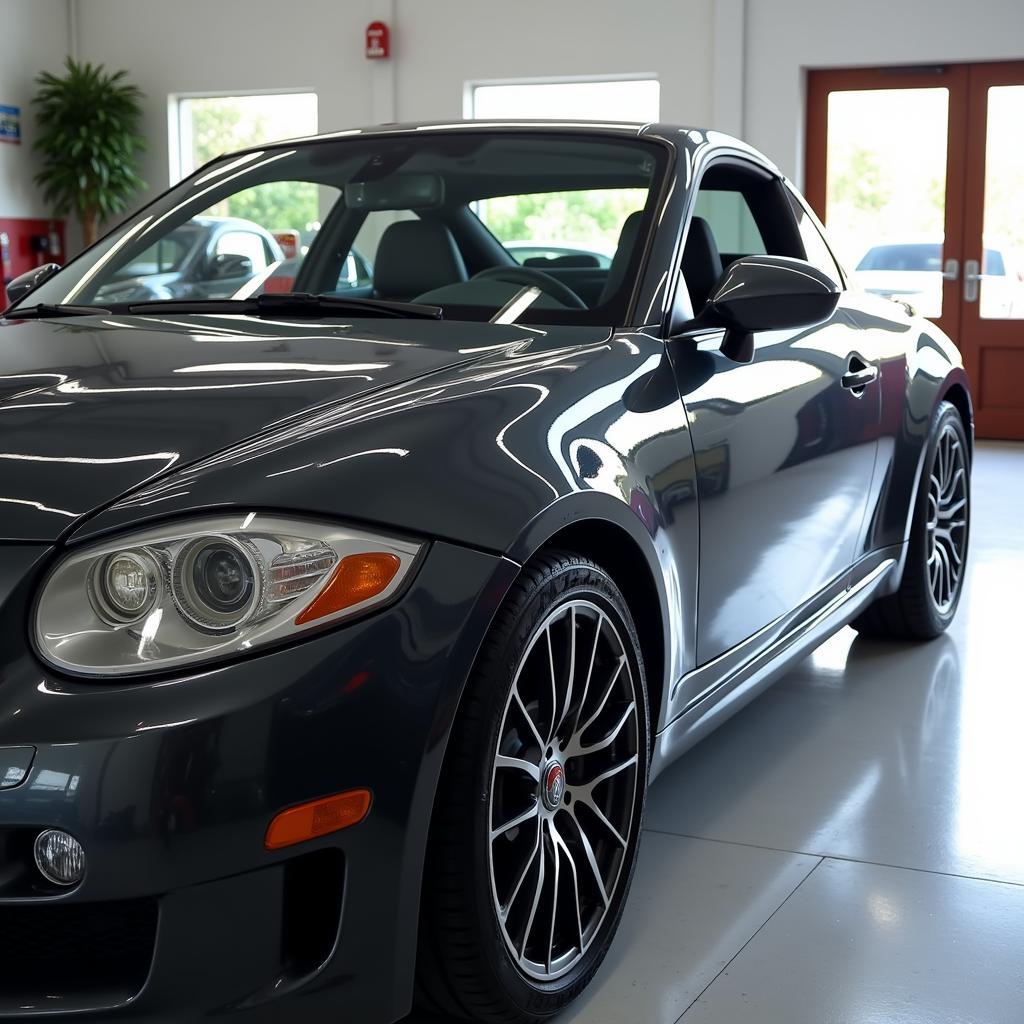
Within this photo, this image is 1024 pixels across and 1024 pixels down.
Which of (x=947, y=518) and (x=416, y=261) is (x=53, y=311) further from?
(x=947, y=518)

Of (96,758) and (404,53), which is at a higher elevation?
(404,53)

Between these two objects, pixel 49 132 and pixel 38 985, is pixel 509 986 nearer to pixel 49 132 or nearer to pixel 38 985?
pixel 38 985

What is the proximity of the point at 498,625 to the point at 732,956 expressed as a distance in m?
0.72

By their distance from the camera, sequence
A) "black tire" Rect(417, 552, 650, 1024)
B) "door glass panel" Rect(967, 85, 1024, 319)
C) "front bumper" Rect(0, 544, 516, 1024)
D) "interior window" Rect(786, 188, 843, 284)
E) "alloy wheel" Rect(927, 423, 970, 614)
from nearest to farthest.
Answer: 1. "front bumper" Rect(0, 544, 516, 1024)
2. "black tire" Rect(417, 552, 650, 1024)
3. "interior window" Rect(786, 188, 843, 284)
4. "alloy wheel" Rect(927, 423, 970, 614)
5. "door glass panel" Rect(967, 85, 1024, 319)

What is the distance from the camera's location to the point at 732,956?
1.93 meters

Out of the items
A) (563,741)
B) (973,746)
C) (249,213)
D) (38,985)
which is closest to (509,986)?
(563,741)

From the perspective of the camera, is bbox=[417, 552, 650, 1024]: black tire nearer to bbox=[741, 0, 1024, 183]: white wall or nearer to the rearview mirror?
the rearview mirror

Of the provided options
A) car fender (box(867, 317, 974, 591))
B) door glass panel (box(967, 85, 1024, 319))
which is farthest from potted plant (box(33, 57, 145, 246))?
car fender (box(867, 317, 974, 591))

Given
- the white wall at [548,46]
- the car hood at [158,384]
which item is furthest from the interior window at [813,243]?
the white wall at [548,46]

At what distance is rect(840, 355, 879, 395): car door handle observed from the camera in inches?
109

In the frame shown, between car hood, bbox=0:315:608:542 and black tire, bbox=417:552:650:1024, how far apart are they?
0.35 m

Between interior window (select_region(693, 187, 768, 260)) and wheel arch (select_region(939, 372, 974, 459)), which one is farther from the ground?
interior window (select_region(693, 187, 768, 260))

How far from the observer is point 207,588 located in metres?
1.37

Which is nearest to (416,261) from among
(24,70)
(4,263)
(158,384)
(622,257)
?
(622,257)
